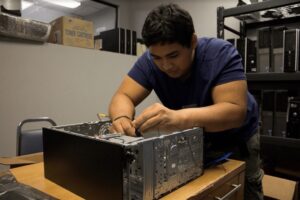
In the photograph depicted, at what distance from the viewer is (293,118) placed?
174 cm

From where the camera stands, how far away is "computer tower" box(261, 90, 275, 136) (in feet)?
6.15

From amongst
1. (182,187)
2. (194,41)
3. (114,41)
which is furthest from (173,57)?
(114,41)

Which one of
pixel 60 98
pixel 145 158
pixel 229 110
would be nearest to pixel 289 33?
pixel 229 110

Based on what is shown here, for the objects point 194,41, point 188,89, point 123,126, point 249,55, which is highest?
point 249,55

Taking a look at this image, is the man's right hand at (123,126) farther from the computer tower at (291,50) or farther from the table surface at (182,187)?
the computer tower at (291,50)

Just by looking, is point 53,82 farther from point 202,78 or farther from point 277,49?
point 277,49

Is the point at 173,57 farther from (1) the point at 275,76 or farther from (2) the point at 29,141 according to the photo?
(1) the point at 275,76

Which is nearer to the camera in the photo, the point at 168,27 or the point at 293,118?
the point at 168,27

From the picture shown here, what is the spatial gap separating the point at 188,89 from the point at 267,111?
4.13 feet

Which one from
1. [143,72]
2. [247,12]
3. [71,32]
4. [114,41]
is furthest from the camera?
[114,41]

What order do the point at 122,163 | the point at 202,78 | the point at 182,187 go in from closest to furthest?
the point at 122,163, the point at 182,187, the point at 202,78

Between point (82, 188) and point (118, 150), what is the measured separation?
7.1 inches

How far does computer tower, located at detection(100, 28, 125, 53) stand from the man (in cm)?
178

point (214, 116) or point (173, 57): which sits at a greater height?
point (173, 57)
